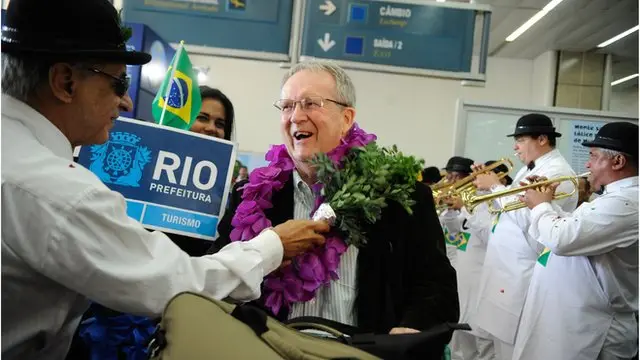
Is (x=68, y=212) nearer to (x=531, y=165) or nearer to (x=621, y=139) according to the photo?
(x=621, y=139)

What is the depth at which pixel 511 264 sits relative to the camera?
4652 mm

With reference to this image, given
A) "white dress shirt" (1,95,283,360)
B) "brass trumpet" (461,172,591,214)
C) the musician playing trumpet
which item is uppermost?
"brass trumpet" (461,172,591,214)

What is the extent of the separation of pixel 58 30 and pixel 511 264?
409 cm

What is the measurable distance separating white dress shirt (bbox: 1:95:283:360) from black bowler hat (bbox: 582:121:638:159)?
9.03 feet

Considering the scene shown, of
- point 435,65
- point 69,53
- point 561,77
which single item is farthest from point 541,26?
point 69,53

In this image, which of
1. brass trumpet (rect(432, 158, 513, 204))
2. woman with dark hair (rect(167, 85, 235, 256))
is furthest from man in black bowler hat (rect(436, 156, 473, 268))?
woman with dark hair (rect(167, 85, 235, 256))

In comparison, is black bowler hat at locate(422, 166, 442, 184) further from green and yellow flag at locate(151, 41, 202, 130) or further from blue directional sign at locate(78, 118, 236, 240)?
blue directional sign at locate(78, 118, 236, 240)

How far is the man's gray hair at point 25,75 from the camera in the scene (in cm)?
146

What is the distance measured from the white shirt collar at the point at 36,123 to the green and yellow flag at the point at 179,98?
1.27 m

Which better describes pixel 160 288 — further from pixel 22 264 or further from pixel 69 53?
pixel 69 53

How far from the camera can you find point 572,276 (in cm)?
350

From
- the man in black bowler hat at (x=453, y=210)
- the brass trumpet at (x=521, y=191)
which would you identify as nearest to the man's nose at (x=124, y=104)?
the brass trumpet at (x=521, y=191)

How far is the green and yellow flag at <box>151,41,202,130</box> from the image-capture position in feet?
9.07

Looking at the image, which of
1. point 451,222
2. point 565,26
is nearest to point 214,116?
point 451,222
